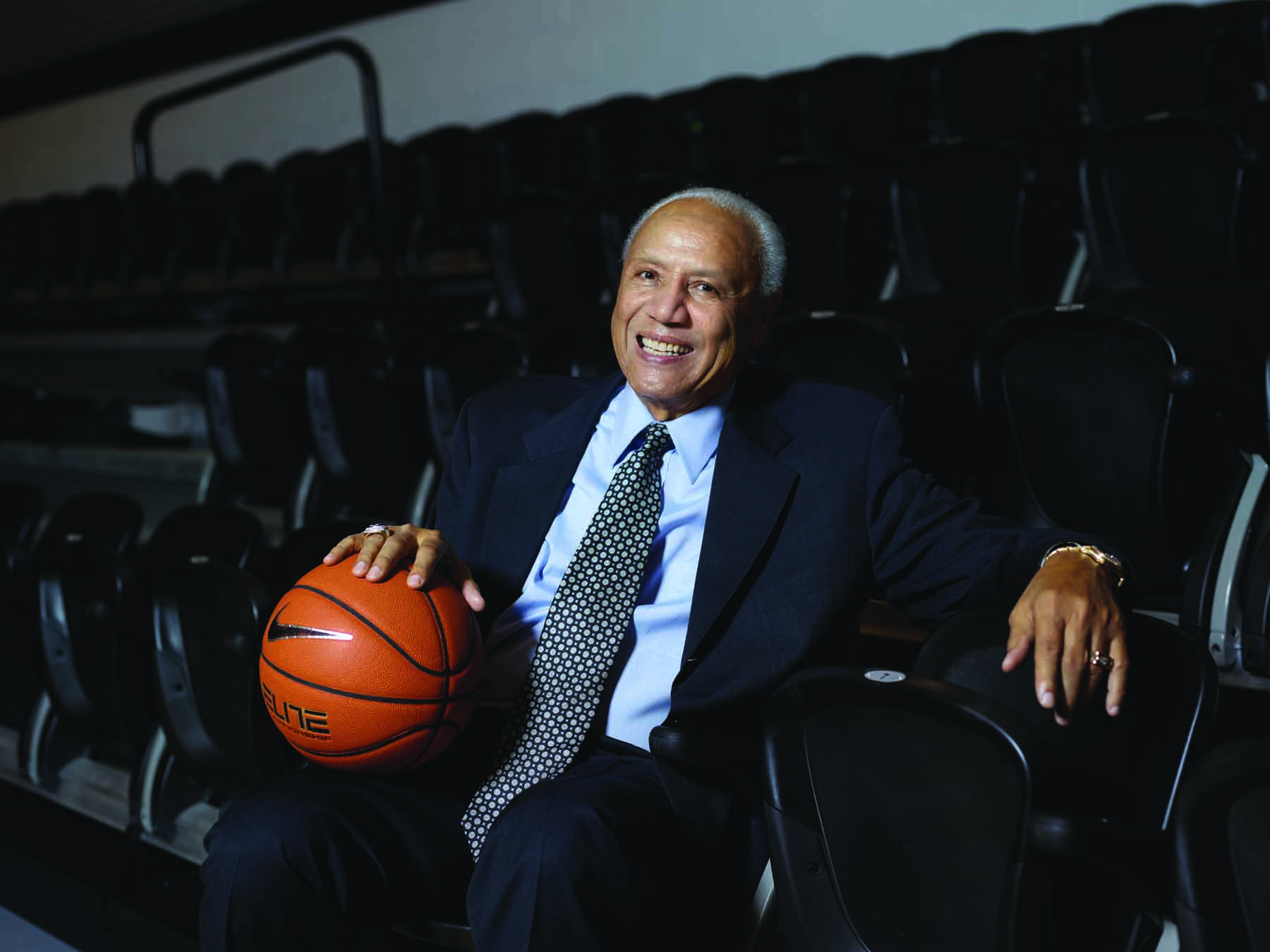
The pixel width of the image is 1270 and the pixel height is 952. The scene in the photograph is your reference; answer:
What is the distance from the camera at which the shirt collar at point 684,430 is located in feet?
5.00

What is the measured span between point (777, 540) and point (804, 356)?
0.78m

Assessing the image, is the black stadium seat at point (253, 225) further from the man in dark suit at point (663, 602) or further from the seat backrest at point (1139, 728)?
the seat backrest at point (1139, 728)

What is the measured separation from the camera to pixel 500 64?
601cm

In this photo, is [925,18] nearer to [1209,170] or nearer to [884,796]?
[1209,170]

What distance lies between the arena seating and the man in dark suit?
15cm

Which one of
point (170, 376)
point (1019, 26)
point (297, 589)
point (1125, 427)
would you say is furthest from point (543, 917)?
point (1019, 26)

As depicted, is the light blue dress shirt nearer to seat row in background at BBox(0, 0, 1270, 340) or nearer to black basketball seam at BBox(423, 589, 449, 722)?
black basketball seam at BBox(423, 589, 449, 722)

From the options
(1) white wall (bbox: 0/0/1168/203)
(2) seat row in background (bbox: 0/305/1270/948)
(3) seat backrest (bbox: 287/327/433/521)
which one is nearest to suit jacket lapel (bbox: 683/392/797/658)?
(2) seat row in background (bbox: 0/305/1270/948)

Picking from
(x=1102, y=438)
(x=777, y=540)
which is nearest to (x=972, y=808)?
(x=777, y=540)

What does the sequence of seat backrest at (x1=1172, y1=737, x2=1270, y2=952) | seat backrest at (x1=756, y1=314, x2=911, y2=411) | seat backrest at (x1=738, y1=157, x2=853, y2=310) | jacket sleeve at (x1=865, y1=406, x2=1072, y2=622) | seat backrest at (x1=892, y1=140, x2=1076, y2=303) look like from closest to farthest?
seat backrest at (x1=1172, y1=737, x2=1270, y2=952)
jacket sleeve at (x1=865, y1=406, x2=1072, y2=622)
seat backrest at (x1=756, y1=314, x2=911, y2=411)
seat backrest at (x1=892, y1=140, x2=1076, y2=303)
seat backrest at (x1=738, y1=157, x2=853, y2=310)

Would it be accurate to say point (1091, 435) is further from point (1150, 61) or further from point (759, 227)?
point (1150, 61)

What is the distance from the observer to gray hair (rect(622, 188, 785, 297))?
1.52 meters

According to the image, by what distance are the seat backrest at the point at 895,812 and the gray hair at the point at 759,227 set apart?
2.00 ft

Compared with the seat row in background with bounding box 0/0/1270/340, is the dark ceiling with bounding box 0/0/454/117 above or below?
above
